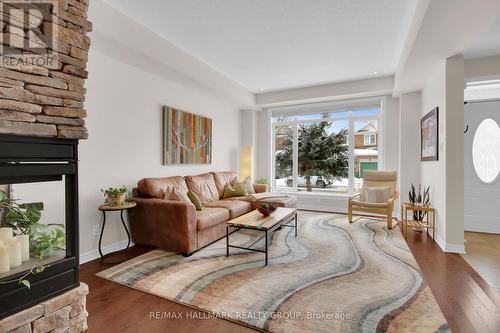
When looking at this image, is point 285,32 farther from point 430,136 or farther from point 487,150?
point 487,150

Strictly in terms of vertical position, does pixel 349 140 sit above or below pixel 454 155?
above

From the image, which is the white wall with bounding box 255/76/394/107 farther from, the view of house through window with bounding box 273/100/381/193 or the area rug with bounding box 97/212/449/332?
the area rug with bounding box 97/212/449/332

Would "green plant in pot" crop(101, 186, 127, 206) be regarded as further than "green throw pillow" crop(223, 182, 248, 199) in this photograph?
No

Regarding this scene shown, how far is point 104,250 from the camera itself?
3064 millimetres

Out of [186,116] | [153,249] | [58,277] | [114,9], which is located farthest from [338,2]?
[153,249]

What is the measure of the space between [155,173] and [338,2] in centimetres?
329

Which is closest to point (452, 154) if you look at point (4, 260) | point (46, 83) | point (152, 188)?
point (152, 188)

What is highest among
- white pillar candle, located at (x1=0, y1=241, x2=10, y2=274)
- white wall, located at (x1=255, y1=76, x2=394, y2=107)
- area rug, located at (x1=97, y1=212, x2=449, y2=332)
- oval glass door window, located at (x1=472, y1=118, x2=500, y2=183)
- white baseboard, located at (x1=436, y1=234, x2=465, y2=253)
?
white wall, located at (x1=255, y1=76, x2=394, y2=107)

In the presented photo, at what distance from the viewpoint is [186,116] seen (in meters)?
4.41

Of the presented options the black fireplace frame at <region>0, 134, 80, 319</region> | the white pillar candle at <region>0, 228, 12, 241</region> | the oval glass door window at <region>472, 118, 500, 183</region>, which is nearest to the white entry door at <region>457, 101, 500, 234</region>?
the oval glass door window at <region>472, 118, 500, 183</region>

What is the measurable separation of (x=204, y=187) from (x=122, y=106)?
1784 millimetres

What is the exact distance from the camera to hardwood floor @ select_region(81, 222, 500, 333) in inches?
67.2

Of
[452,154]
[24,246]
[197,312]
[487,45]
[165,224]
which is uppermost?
[487,45]

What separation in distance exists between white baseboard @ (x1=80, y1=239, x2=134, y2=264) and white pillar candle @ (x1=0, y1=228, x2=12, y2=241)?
5.38ft
